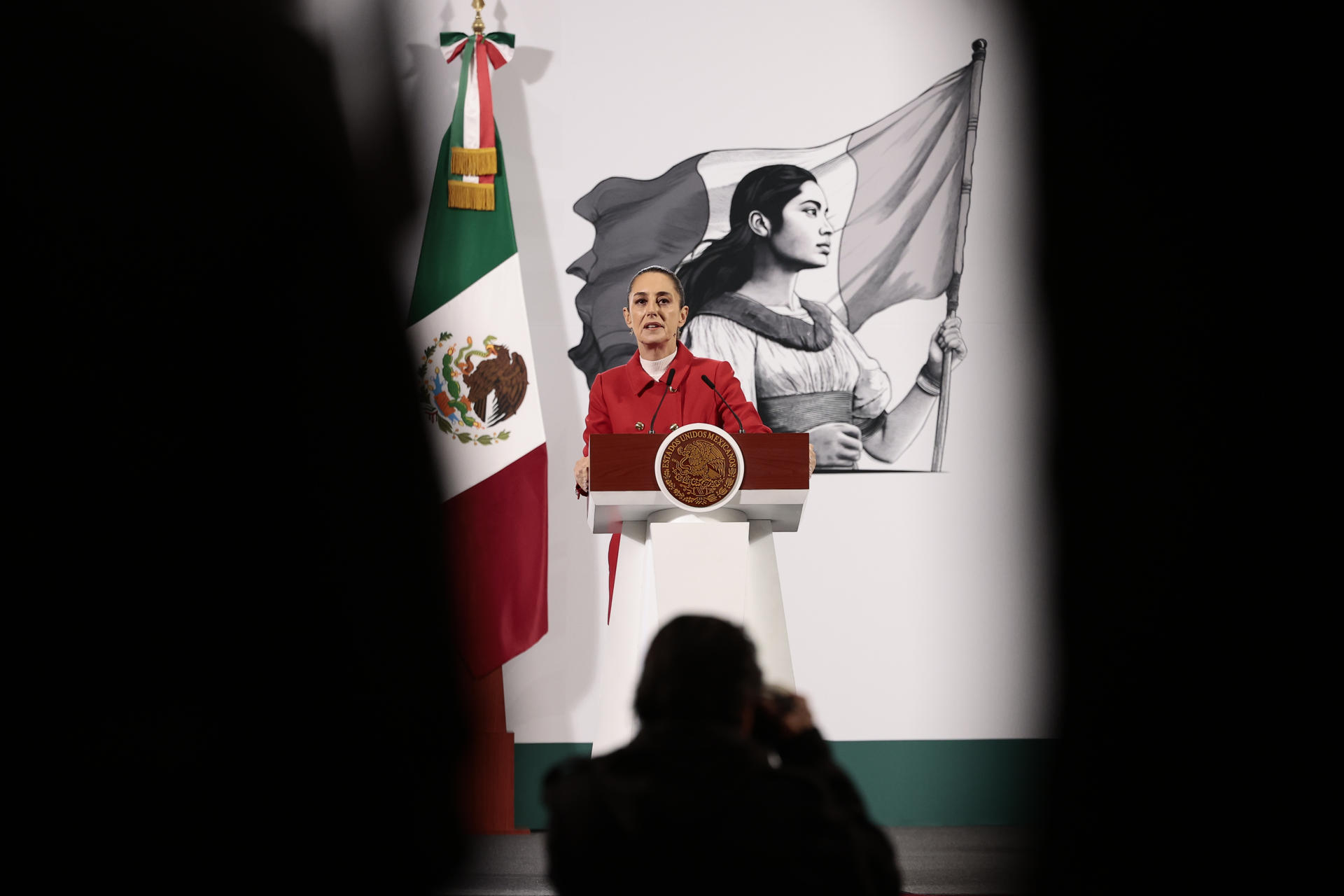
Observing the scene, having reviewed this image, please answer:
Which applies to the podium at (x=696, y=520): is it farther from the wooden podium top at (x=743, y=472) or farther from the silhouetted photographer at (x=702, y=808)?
the silhouetted photographer at (x=702, y=808)

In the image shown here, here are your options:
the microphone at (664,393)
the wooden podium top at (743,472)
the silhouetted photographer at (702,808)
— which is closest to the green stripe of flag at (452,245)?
the microphone at (664,393)

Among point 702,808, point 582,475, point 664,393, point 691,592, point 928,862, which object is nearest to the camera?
point 702,808

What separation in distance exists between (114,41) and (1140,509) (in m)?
3.74

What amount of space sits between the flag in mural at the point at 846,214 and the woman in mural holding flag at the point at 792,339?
0.06m

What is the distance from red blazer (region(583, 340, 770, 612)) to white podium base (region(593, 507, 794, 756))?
523 mm

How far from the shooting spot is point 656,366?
2.97 metres

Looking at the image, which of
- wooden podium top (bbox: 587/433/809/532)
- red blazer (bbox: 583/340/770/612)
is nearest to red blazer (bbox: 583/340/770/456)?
red blazer (bbox: 583/340/770/612)

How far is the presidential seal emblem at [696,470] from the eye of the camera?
224 centimetres

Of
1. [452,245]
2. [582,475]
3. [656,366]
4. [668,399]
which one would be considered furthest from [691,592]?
[452,245]

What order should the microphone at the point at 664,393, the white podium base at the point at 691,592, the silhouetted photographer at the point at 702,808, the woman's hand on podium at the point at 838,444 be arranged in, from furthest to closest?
1. the woman's hand on podium at the point at 838,444
2. the microphone at the point at 664,393
3. the white podium base at the point at 691,592
4. the silhouetted photographer at the point at 702,808

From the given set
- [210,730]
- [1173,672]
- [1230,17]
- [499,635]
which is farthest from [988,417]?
[210,730]

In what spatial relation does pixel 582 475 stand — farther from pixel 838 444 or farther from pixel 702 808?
pixel 838 444

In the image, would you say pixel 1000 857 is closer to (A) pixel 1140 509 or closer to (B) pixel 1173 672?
(B) pixel 1173 672

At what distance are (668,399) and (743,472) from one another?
680mm
